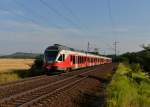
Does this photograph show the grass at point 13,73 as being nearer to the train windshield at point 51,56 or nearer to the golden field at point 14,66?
the golden field at point 14,66

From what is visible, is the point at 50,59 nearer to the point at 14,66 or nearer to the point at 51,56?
the point at 51,56

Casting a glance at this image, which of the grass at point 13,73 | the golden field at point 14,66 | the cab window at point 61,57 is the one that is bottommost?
the grass at point 13,73

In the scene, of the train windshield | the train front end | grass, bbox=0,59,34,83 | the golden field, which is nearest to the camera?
grass, bbox=0,59,34,83

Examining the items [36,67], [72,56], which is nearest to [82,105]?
[72,56]

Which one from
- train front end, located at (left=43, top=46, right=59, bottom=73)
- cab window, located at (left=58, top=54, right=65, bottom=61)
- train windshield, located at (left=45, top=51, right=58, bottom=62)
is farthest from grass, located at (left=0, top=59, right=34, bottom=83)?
cab window, located at (left=58, top=54, right=65, bottom=61)

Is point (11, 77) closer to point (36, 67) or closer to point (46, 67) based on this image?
point (46, 67)

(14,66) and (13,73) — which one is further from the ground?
(14,66)

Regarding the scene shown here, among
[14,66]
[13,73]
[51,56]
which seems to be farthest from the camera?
[14,66]

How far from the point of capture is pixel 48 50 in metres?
32.5

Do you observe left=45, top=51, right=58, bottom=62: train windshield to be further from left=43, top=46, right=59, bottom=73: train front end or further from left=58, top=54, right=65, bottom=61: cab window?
left=58, top=54, right=65, bottom=61: cab window

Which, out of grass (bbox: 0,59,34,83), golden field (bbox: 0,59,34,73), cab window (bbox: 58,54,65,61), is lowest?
grass (bbox: 0,59,34,83)

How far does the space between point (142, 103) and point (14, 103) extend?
184 inches

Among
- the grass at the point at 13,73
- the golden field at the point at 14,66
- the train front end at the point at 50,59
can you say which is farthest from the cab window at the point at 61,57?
the golden field at the point at 14,66

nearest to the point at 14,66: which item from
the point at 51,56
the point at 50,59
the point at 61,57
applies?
the point at 61,57
